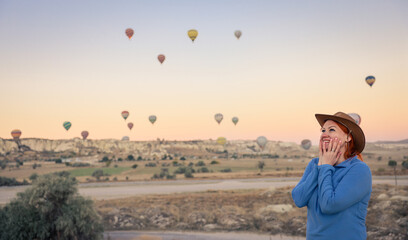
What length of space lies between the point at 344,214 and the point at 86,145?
562ft

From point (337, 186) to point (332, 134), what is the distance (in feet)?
1.39

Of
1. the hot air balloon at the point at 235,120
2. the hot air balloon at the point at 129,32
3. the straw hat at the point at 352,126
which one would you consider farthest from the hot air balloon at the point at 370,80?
the straw hat at the point at 352,126

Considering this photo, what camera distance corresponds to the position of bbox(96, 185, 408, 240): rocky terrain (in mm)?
23844

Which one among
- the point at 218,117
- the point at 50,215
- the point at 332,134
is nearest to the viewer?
the point at 332,134

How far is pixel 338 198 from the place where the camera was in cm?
231

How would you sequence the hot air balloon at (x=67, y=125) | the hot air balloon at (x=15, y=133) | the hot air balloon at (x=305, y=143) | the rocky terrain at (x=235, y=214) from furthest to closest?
the hot air balloon at (x=305, y=143) → the hot air balloon at (x=15, y=133) → the hot air balloon at (x=67, y=125) → the rocky terrain at (x=235, y=214)

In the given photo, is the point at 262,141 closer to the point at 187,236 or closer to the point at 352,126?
the point at 187,236

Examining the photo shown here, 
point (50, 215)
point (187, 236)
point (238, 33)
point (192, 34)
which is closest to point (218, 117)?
point (238, 33)

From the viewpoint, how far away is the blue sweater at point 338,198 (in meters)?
2.35

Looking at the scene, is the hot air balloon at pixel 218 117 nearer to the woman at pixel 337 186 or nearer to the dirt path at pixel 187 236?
the dirt path at pixel 187 236

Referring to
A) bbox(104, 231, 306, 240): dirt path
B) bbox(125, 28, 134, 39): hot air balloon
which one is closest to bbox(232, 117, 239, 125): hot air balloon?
bbox(125, 28, 134, 39): hot air balloon

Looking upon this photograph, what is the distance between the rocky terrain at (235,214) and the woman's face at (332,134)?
22028mm

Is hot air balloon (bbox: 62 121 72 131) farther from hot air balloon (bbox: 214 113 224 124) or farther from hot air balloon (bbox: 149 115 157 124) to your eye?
hot air balloon (bbox: 214 113 224 124)

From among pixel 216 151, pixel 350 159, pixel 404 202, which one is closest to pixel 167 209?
pixel 404 202
